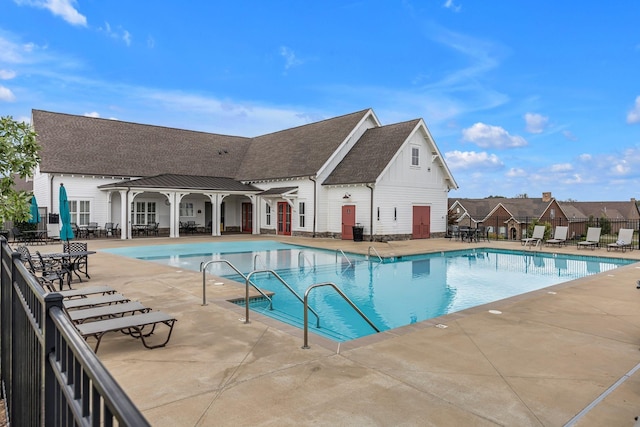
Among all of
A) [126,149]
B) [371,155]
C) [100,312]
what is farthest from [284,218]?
[100,312]

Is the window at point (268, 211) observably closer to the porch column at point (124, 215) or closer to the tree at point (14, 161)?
the porch column at point (124, 215)

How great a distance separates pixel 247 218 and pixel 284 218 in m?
5.16

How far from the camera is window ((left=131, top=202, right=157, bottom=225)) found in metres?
27.2

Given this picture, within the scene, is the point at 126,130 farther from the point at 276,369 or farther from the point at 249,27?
the point at 276,369

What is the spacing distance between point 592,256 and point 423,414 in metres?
17.3

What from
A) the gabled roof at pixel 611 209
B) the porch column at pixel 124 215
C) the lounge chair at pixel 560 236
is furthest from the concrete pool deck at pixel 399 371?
the gabled roof at pixel 611 209

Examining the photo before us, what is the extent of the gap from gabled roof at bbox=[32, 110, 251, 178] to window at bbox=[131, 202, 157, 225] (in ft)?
6.92

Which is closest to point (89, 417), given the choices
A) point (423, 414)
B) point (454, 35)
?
point (423, 414)

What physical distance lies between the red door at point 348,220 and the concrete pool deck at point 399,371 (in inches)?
670

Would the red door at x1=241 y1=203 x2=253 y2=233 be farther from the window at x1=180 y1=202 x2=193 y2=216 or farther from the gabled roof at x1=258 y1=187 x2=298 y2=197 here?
the window at x1=180 y1=202 x2=193 y2=216

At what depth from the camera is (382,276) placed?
13.5m

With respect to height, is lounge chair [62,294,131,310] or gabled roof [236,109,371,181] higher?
gabled roof [236,109,371,181]

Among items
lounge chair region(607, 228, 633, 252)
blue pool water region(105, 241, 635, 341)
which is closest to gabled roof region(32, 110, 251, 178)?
blue pool water region(105, 241, 635, 341)

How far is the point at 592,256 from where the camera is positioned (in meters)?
17.3
